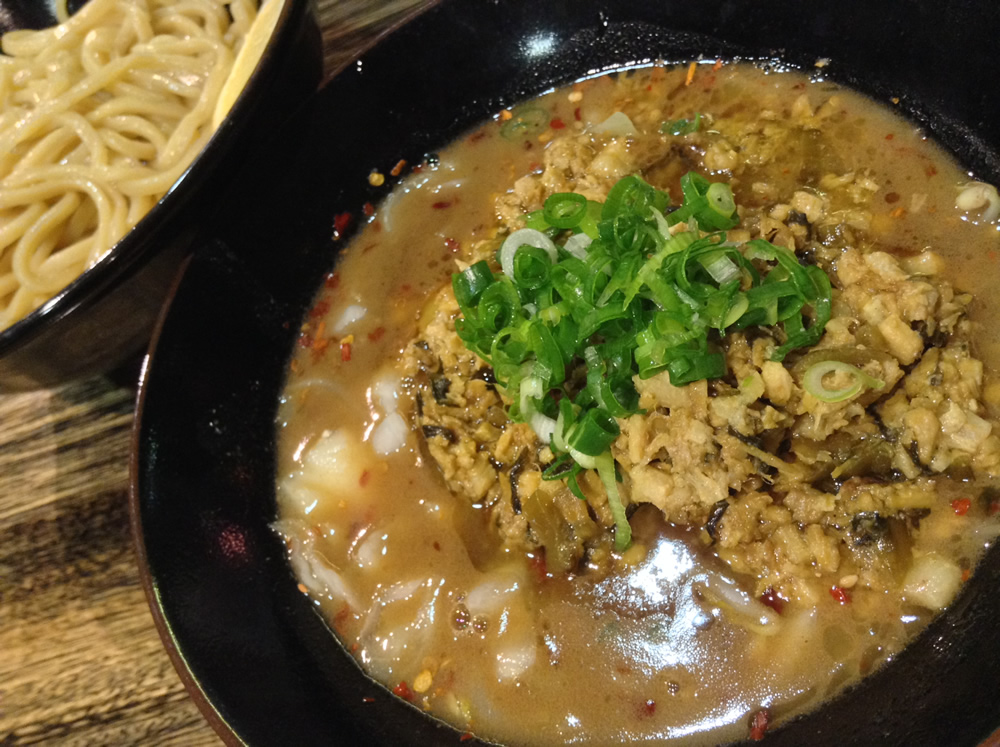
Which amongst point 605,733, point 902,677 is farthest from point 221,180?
point 902,677

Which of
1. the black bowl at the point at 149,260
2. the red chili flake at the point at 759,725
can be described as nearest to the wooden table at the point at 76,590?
the black bowl at the point at 149,260

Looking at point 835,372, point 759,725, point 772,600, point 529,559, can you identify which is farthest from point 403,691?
point 835,372

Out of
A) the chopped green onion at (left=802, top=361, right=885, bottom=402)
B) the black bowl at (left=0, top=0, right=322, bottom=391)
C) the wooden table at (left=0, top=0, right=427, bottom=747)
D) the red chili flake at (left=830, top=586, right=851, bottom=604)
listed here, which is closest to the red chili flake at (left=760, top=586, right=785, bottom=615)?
the red chili flake at (left=830, top=586, right=851, bottom=604)

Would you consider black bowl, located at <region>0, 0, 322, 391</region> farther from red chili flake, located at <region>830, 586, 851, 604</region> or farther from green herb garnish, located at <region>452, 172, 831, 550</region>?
red chili flake, located at <region>830, 586, 851, 604</region>

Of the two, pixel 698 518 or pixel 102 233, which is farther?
pixel 102 233

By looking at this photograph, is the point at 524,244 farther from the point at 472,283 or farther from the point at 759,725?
the point at 759,725

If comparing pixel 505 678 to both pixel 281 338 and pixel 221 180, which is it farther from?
pixel 221 180
